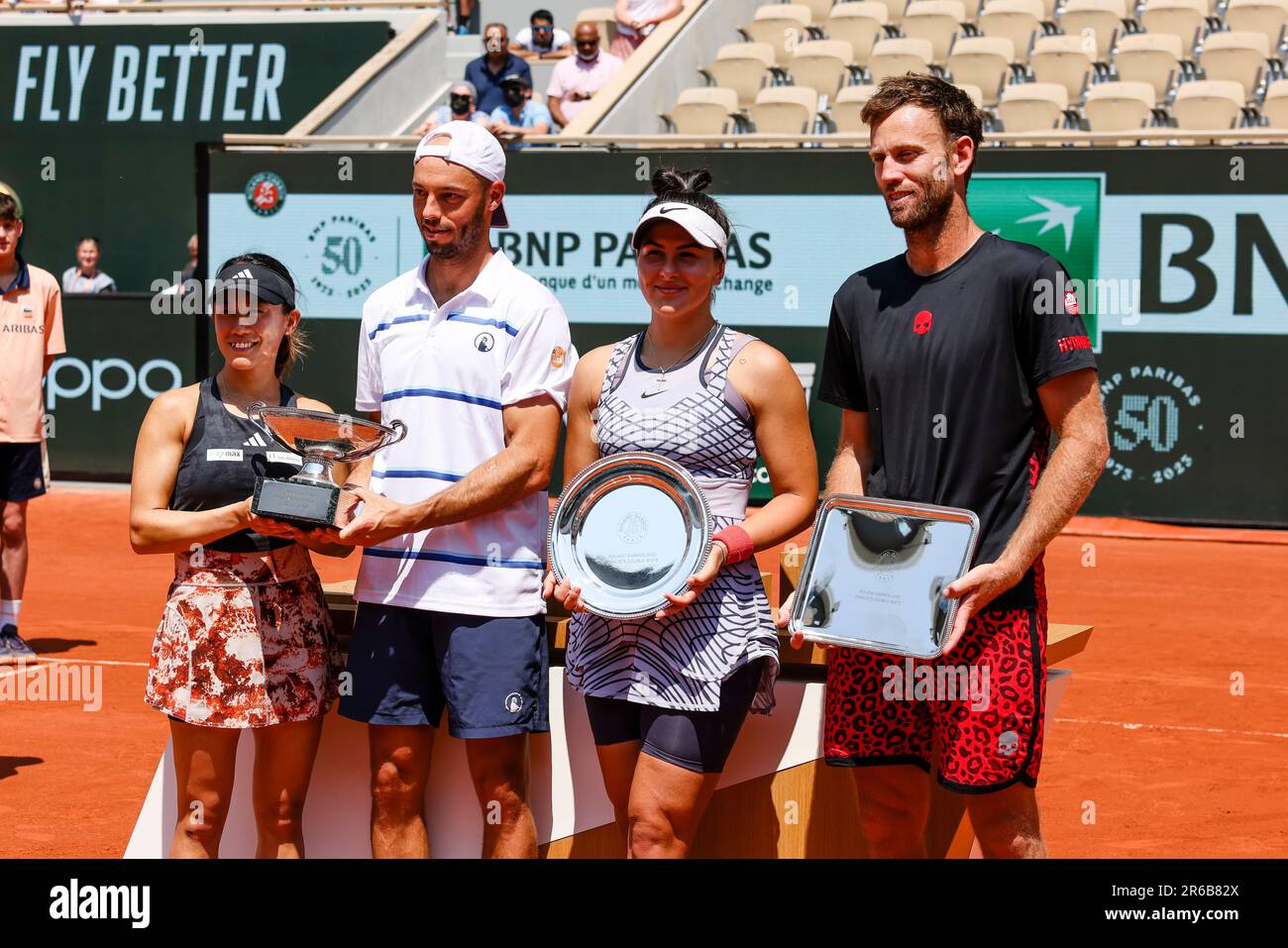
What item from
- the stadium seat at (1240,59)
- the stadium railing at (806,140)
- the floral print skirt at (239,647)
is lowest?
the floral print skirt at (239,647)

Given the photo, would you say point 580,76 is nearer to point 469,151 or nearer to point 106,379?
point 106,379

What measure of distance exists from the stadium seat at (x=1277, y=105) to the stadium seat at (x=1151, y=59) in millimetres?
1114

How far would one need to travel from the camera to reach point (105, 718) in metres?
6.66

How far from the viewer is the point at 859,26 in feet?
51.3

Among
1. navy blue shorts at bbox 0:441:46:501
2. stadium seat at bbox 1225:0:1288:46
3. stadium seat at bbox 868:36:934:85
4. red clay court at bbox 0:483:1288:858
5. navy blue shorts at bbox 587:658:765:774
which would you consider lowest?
red clay court at bbox 0:483:1288:858

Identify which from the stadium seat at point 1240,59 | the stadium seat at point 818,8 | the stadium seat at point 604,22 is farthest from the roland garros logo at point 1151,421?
the stadium seat at point 604,22

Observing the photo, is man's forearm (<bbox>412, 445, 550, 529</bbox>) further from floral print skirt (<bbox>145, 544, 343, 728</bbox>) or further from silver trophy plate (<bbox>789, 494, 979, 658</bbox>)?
silver trophy plate (<bbox>789, 494, 979, 658</bbox>)

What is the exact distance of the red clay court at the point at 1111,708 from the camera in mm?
5281

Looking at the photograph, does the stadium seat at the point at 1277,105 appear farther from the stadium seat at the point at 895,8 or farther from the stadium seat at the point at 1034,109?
the stadium seat at the point at 895,8

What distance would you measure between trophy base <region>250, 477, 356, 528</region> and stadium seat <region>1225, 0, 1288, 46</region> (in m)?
13.1

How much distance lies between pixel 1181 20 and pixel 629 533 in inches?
510

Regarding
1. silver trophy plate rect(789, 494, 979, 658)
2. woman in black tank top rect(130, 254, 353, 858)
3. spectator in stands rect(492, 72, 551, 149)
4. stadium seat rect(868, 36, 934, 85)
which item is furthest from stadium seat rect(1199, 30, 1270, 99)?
woman in black tank top rect(130, 254, 353, 858)

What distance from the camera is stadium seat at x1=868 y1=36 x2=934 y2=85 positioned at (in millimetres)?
14680
